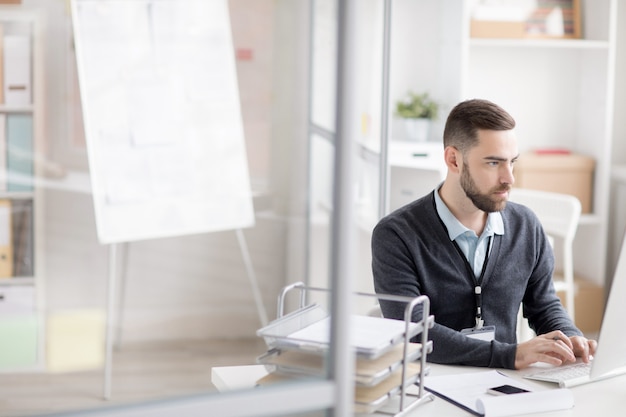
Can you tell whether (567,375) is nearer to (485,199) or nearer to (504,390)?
(504,390)

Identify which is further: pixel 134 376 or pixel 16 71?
pixel 134 376

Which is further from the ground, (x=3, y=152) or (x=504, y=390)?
(x=3, y=152)

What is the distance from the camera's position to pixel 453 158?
2160 millimetres

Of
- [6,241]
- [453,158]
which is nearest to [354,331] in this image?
[453,158]

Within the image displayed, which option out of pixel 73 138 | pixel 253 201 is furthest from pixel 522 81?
pixel 73 138

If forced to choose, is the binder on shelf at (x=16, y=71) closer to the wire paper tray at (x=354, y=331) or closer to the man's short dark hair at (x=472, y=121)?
the man's short dark hair at (x=472, y=121)

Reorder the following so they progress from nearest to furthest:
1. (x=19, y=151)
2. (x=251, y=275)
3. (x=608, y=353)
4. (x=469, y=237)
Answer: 1. (x=608, y=353)
2. (x=469, y=237)
3. (x=19, y=151)
4. (x=251, y=275)

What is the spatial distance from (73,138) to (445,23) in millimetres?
1798

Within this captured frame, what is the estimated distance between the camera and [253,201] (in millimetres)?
4605

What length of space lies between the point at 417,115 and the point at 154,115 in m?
1.15

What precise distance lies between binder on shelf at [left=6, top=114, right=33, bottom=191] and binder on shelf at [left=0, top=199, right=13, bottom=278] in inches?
3.8

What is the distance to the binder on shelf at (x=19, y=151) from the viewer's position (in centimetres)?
381

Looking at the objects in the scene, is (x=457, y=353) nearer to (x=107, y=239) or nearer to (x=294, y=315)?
(x=294, y=315)

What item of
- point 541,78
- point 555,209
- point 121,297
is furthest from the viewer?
point 121,297
